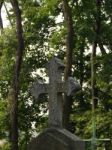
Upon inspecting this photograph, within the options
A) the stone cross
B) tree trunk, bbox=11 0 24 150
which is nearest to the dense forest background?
tree trunk, bbox=11 0 24 150

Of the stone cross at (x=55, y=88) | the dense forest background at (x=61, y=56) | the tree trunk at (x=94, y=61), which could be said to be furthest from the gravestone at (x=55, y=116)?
the tree trunk at (x=94, y=61)

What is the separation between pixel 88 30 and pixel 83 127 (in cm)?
507

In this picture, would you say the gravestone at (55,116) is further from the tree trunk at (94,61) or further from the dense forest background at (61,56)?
the tree trunk at (94,61)

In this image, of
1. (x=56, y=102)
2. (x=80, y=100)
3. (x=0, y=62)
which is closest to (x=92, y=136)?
(x=80, y=100)

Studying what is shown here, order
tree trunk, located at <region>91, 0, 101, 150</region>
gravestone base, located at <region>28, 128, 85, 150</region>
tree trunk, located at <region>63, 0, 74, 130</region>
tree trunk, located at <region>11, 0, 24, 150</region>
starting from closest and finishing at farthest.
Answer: gravestone base, located at <region>28, 128, 85, 150</region>
tree trunk, located at <region>63, 0, 74, 130</region>
tree trunk, located at <region>11, 0, 24, 150</region>
tree trunk, located at <region>91, 0, 101, 150</region>

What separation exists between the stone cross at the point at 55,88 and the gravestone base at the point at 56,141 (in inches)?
13.0

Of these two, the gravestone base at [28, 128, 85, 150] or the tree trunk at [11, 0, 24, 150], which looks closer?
the gravestone base at [28, 128, 85, 150]

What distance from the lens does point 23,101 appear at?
1134 inches

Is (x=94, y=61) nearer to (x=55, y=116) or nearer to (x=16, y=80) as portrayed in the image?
(x=16, y=80)

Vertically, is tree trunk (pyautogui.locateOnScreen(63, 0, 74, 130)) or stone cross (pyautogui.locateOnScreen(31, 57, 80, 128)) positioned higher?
tree trunk (pyautogui.locateOnScreen(63, 0, 74, 130))

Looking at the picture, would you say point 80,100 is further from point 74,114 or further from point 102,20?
point 102,20

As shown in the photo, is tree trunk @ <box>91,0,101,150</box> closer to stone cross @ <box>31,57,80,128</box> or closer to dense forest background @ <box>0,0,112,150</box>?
dense forest background @ <box>0,0,112,150</box>

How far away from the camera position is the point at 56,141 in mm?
8352

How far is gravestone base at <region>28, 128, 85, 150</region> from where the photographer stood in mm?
8266
